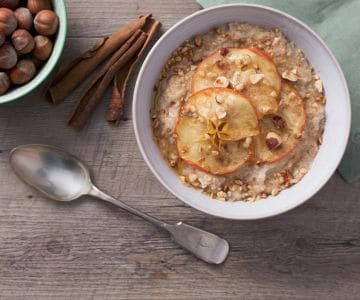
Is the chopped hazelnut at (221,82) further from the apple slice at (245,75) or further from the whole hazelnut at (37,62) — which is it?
the whole hazelnut at (37,62)

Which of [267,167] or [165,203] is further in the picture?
[165,203]

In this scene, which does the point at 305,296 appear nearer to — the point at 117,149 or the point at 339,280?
the point at 339,280

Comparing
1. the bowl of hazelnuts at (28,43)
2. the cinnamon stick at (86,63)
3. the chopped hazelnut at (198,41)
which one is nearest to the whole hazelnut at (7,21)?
the bowl of hazelnuts at (28,43)

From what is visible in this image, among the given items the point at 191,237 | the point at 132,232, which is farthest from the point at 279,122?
the point at 132,232

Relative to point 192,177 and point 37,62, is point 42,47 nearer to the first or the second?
point 37,62

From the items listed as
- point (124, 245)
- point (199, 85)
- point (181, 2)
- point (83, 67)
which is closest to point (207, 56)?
point (199, 85)
